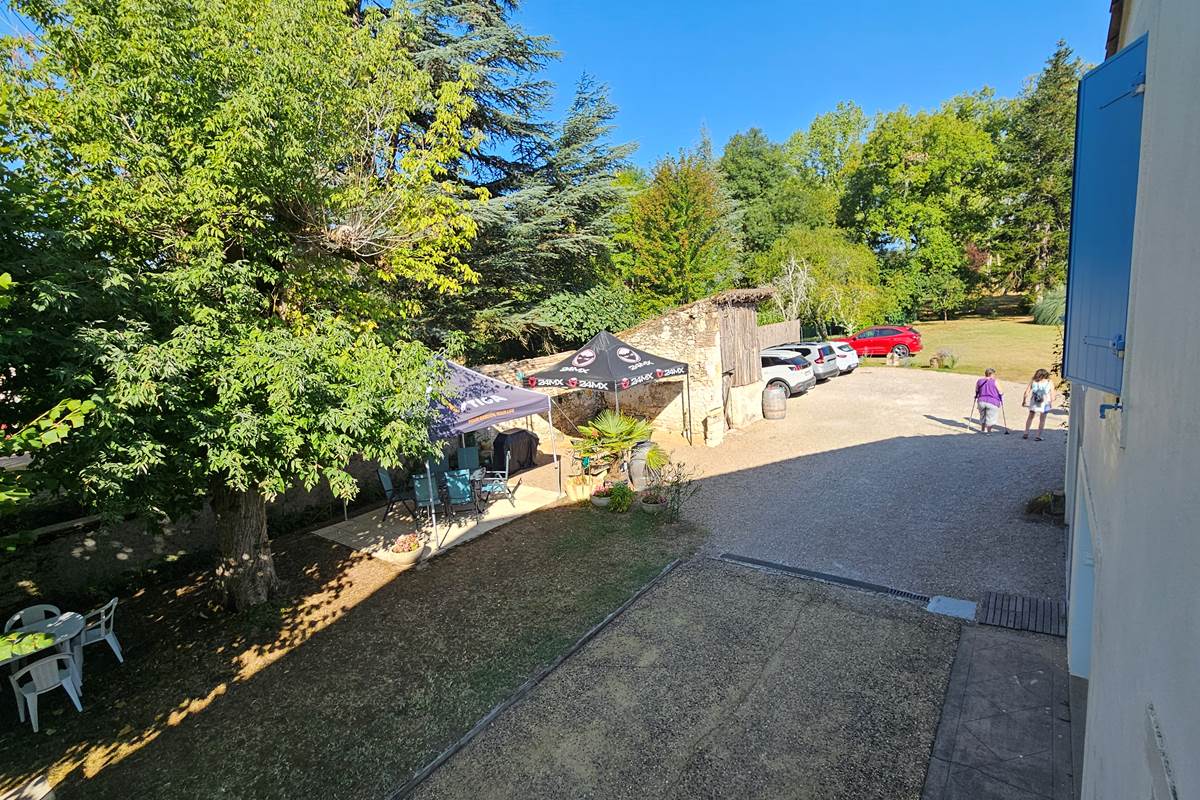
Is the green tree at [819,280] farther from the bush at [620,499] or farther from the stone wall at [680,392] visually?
the bush at [620,499]

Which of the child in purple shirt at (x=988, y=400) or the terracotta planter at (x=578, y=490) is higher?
the child in purple shirt at (x=988, y=400)

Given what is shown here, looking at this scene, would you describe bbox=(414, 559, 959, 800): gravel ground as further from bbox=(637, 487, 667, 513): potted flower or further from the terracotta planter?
the terracotta planter

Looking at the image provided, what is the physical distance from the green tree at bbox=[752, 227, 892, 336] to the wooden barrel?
15477mm

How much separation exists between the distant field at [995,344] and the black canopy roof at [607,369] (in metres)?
12.3

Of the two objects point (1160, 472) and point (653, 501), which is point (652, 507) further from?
point (1160, 472)

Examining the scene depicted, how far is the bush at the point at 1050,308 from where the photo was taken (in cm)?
2940

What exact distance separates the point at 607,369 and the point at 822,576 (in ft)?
21.6

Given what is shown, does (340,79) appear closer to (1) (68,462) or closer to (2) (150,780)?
(1) (68,462)

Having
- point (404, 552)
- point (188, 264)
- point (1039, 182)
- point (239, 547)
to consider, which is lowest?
point (404, 552)

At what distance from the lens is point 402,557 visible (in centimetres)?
849

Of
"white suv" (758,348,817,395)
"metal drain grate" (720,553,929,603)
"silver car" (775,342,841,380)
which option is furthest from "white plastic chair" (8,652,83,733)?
"silver car" (775,342,841,380)

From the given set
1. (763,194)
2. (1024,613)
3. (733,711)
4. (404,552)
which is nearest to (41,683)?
(404,552)

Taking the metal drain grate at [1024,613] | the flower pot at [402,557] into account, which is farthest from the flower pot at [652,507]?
the metal drain grate at [1024,613]

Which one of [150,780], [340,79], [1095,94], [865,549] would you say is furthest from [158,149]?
[865,549]
